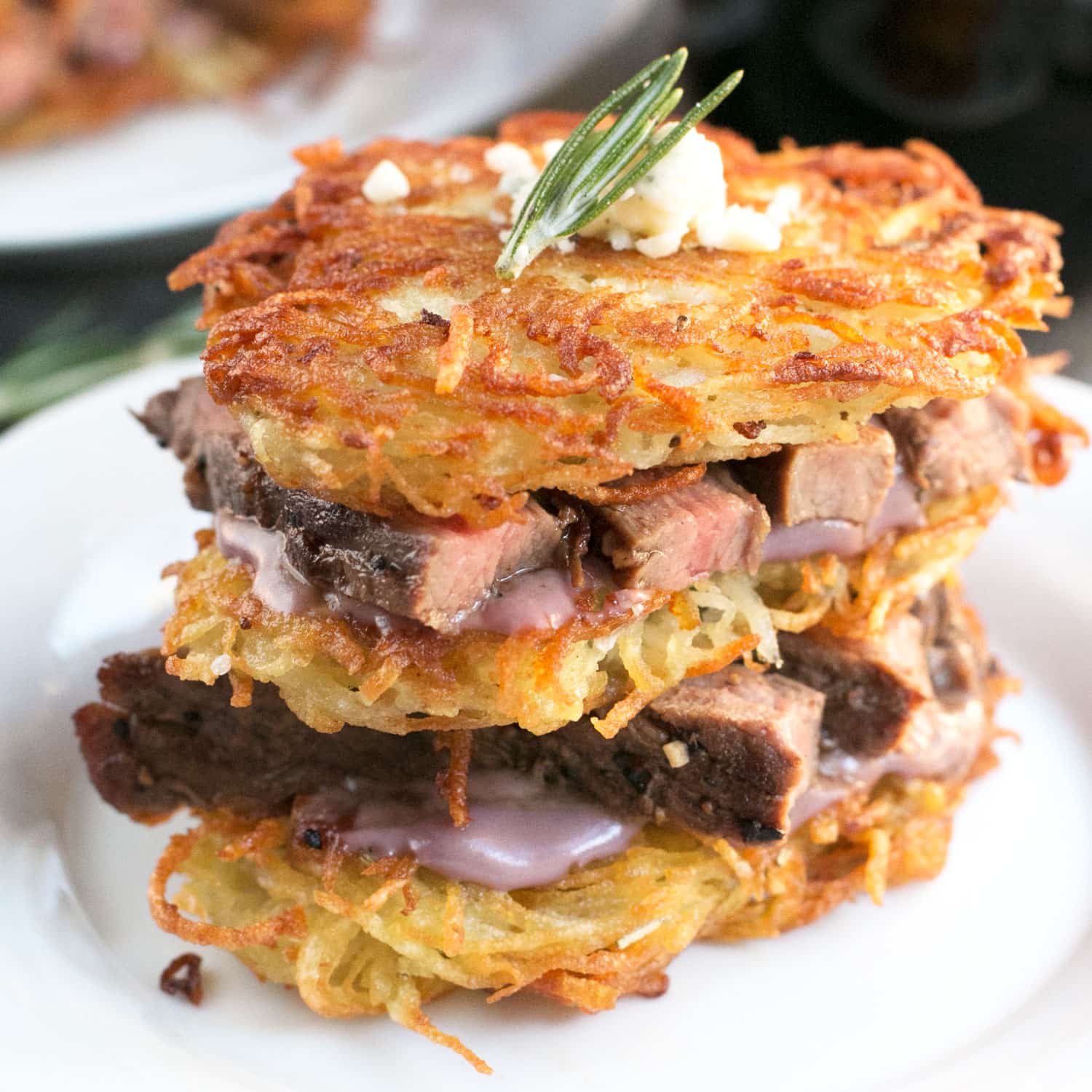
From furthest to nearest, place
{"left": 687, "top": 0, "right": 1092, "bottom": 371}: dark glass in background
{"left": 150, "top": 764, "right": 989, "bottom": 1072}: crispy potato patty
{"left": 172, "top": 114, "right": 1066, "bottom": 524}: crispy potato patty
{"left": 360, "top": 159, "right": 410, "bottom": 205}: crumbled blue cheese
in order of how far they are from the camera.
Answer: {"left": 687, "top": 0, "right": 1092, "bottom": 371}: dark glass in background
{"left": 360, "top": 159, "right": 410, "bottom": 205}: crumbled blue cheese
{"left": 150, "top": 764, "right": 989, "bottom": 1072}: crispy potato patty
{"left": 172, "top": 114, "right": 1066, "bottom": 524}: crispy potato patty

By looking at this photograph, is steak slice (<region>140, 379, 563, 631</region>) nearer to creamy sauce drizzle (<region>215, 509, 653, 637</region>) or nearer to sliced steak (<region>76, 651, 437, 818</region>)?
creamy sauce drizzle (<region>215, 509, 653, 637</region>)

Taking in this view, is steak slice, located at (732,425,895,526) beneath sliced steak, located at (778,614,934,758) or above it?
above

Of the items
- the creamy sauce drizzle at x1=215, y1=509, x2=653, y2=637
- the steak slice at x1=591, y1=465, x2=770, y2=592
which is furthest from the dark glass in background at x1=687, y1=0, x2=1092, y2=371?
the creamy sauce drizzle at x1=215, y1=509, x2=653, y2=637

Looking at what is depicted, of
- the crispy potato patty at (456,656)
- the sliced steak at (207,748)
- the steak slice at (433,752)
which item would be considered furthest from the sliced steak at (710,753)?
the sliced steak at (207,748)

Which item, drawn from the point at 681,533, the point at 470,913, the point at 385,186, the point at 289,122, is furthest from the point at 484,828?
the point at 289,122

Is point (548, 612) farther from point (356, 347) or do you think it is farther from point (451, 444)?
point (356, 347)

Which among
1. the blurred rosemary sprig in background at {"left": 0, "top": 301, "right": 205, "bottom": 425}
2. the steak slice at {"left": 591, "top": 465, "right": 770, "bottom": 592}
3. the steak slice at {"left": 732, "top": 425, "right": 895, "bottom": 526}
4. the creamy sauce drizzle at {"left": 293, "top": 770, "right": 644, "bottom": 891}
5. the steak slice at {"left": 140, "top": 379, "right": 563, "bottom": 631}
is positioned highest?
the steak slice at {"left": 140, "top": 379, "right": 563, "bottom": 631}

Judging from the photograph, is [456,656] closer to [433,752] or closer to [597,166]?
[433,752]
